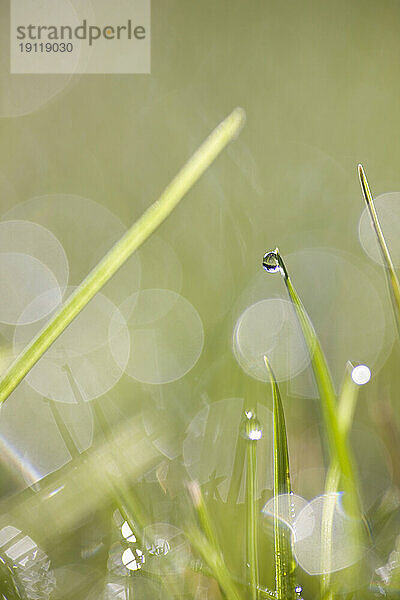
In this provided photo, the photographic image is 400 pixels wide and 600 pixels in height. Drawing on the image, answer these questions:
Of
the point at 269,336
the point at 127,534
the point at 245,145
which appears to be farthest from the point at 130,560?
the point at 245,145

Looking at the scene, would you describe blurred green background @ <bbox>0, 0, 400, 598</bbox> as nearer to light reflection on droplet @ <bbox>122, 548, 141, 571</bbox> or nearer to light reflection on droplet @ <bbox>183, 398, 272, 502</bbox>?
light reflection on droplet @ <bbox>183, 398, 272, 502</bbox>

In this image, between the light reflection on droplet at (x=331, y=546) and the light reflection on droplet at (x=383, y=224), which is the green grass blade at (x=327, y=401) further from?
the light reflection on droplet at (x=383, y=224)

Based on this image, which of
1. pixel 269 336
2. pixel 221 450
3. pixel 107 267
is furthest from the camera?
pixel 269 336

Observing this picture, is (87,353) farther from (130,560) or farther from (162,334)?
(130,560)

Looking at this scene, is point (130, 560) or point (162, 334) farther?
point (162, 334)

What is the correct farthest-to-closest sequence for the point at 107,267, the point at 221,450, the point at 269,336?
1. the point at 269,336
2. the point at 221,450
3. the point at 107,267

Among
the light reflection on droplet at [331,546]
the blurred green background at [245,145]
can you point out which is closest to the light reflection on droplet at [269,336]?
the blurred green background at [245,145]
